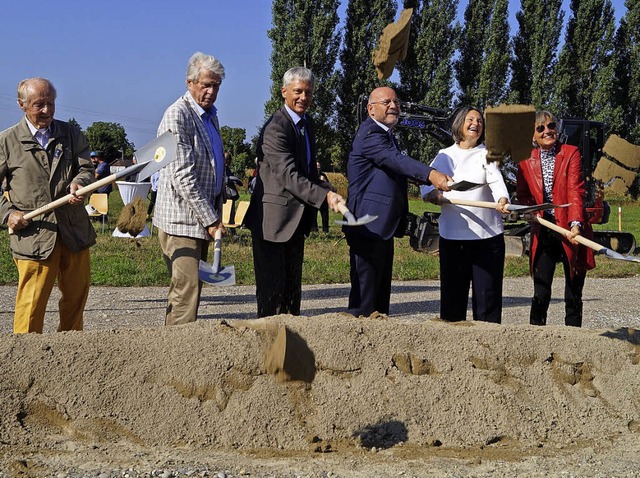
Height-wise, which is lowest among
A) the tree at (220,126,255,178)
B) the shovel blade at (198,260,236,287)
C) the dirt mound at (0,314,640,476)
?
the dirt mound at (0,314,640,476)

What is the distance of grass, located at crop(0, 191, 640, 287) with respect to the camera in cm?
1020

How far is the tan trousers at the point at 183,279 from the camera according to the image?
479 centimetres

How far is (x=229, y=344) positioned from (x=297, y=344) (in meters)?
0.33

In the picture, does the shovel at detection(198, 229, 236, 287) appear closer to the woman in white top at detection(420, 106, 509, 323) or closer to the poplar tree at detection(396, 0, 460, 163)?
the woman in white top at detection(420, 106, 509, 323)

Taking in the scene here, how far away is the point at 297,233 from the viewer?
524 centimetres

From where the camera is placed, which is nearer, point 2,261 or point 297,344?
point 297,344

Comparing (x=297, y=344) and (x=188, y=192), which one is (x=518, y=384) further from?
(x=188, y=192)

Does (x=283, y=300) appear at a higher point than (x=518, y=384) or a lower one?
higher

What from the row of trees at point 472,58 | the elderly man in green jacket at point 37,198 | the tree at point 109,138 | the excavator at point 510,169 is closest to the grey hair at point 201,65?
the elderly man in green jacket at point 37,198

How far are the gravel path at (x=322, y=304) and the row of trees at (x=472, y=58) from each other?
847 inches

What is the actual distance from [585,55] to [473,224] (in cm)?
2944

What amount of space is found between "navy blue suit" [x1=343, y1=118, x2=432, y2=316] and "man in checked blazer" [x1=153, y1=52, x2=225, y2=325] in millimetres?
930

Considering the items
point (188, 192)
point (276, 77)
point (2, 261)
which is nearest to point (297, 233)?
point (188, 192)

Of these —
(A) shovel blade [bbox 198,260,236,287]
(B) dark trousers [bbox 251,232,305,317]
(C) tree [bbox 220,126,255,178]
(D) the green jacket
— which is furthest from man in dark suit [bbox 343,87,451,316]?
(C) tree [bbox 220,126,255,178]
